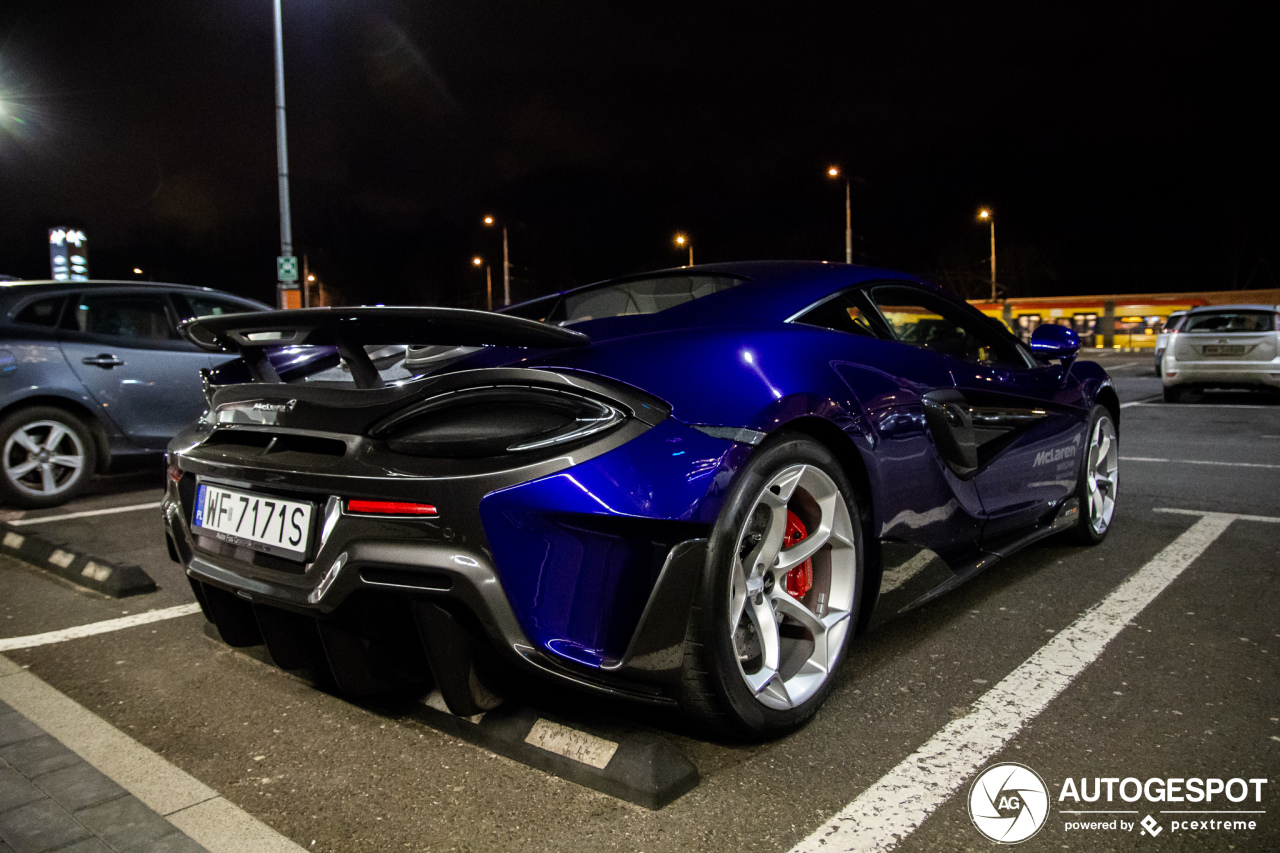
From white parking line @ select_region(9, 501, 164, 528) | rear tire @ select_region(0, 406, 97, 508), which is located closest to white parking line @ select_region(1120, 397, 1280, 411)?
white parking line @ select_region(9, 501, 164, 528)

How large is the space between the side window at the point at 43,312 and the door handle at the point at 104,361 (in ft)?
0.94

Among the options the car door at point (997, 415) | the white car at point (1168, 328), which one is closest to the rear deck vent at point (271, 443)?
the car door at point (997, 415)

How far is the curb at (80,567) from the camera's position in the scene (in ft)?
11.6

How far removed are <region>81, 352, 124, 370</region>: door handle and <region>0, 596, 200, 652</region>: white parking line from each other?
9.93ft

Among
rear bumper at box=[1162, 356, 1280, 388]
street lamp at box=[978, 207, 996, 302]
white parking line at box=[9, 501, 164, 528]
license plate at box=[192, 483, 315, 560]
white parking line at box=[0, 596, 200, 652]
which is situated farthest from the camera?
street lamp at box=[978, 207, 996, 302]

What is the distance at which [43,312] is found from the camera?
5.57 m

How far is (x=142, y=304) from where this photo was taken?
19.9ft

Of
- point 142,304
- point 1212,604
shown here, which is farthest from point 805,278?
point 142,304

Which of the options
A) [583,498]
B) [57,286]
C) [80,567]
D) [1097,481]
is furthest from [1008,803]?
[57,286]

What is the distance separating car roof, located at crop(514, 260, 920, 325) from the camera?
2479mm

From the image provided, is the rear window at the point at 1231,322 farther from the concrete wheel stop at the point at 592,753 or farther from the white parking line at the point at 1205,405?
the concrete wheel stop at the point at 592,753

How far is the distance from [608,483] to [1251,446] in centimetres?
797

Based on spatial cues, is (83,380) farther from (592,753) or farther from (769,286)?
(592,753)

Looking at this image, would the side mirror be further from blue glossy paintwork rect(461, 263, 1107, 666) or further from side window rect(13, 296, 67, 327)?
side window rect(13, 296, 67, 327)
